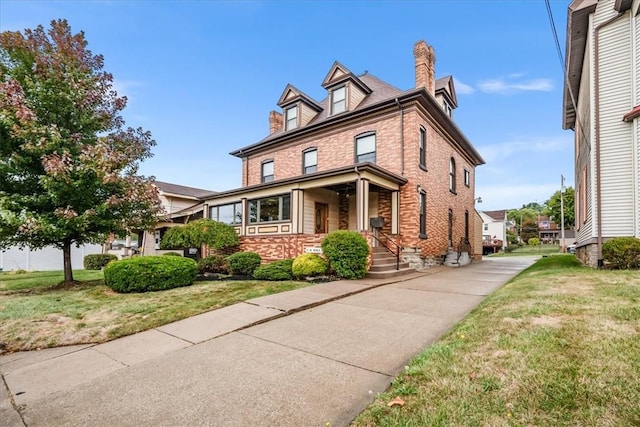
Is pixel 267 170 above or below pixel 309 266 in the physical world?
above

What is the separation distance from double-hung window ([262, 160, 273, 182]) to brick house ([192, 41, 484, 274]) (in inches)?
7.8

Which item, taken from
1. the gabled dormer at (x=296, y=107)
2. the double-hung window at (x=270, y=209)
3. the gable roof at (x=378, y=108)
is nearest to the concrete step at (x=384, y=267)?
the double-hung window at (x=270, y=209)

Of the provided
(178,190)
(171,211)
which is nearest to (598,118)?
(171,211)

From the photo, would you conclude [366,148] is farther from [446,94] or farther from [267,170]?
[267,170]

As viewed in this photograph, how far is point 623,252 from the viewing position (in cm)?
800

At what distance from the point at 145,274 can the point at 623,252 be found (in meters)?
12.5

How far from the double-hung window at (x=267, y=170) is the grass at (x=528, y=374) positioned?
49.2 feet

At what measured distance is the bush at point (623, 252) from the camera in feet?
26.1

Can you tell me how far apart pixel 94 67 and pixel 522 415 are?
512 inches

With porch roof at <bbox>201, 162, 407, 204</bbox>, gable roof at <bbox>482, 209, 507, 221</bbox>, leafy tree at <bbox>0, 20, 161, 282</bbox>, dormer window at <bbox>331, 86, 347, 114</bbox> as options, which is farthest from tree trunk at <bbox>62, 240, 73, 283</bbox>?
gable roof at <bbox>482, 209, 507, 221</bbox>

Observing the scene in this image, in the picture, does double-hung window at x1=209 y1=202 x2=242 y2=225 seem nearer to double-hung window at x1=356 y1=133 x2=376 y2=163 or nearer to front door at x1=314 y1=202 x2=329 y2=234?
front door at x1=314 y1=202 x2=329 y2=234

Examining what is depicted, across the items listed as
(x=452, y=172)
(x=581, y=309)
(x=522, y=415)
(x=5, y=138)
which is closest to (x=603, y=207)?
(x=581, y=309)

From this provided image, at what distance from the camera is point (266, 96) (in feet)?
63.9

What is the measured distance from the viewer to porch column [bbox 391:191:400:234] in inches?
490
